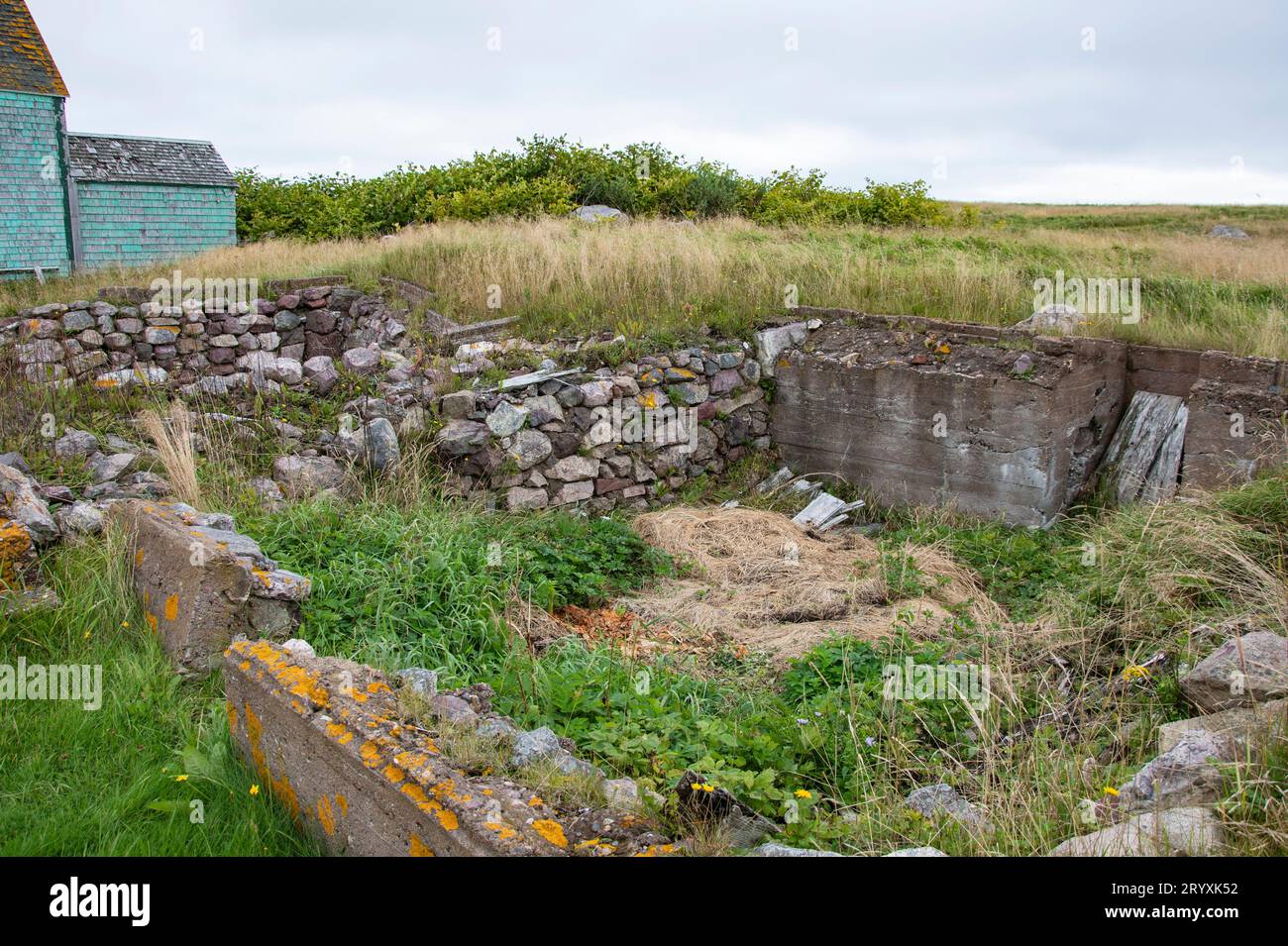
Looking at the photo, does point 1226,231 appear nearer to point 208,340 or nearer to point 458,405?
point 458,405

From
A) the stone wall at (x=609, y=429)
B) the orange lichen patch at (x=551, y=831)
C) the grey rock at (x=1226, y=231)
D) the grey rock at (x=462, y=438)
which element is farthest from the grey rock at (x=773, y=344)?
the grey rock at (x=1226, y=231)

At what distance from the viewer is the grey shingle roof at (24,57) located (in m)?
15.3

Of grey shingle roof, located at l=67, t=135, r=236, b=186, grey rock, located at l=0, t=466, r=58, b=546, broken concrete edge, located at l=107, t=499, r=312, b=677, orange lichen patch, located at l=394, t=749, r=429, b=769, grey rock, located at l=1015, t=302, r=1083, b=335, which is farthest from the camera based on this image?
grey shingle roof, located at l=67, t=135, r=236, b=186

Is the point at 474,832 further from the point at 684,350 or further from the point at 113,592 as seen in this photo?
the point at 684,350

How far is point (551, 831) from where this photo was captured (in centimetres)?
281

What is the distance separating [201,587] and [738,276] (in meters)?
7.52

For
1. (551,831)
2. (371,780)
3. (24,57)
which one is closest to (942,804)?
(551,831)

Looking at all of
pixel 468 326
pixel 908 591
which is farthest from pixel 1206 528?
Result: pixel 468 326

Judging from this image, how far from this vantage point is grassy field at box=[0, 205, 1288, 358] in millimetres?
9406

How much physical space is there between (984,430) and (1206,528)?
2.97 m

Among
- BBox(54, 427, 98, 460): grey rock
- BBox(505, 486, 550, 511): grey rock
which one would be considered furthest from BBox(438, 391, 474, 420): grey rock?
BBox(54, 427, 98, 460): grey rock

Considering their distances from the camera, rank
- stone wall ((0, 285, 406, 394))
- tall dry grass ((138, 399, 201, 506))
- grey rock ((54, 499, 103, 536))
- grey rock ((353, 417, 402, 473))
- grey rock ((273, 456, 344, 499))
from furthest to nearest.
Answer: stone wall ((0, 285, 406, 394))
grey rock ((353, 417, 402, 473))
grey rock ((273, 456, 344, 499))
tall dry grass ((138, 399, 201, 506))
grey rock ((54, 499, 103, 536))

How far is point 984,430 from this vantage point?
8.31 m

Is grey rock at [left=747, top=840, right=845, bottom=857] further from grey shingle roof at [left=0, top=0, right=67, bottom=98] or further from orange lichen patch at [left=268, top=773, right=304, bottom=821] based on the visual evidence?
grey shingle roof at [left=0, top=0, right=67, bottom=98]
